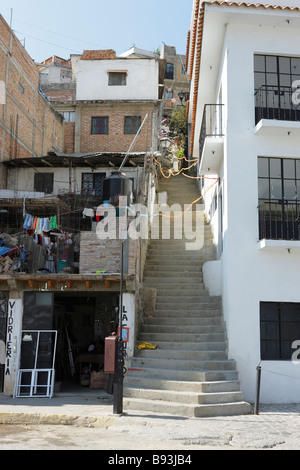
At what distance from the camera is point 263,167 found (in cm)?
1420

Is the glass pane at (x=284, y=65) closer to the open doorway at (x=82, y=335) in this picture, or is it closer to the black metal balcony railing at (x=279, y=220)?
the black metal balcony railing at (x=279, y=220)

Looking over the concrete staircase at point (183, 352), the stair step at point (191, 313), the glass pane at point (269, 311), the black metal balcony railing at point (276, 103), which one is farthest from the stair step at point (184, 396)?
the black metal balcony railing at point (276, 103)

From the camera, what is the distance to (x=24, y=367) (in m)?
14.5

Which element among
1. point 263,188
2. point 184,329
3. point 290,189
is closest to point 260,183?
point 263,188

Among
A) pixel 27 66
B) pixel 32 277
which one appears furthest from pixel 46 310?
pixel 27 66

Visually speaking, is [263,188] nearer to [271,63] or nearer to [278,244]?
[278,244]

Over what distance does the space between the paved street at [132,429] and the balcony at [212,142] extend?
7251 millimetres

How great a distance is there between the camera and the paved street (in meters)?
8.68

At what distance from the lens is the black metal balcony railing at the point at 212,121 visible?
50.2ft

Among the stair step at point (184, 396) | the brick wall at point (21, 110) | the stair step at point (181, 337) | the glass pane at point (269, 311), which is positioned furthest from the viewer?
the brick wall at point (21, 110)

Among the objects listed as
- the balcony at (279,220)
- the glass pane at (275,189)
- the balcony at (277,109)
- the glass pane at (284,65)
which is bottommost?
the balcony at (279,220)

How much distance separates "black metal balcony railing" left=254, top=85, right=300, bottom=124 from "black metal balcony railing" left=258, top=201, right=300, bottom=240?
7.80 feet

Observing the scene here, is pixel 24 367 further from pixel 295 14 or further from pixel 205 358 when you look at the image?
pixel 295 14

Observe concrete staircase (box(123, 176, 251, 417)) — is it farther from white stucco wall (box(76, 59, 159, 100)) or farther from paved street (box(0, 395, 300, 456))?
white stucco wall (box(76, 59, 159, 100))
